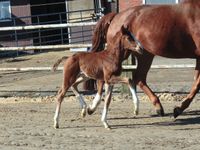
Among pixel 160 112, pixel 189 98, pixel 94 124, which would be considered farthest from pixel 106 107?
pixel 189 98

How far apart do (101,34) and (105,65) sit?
1.46 meters

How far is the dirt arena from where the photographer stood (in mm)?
7289

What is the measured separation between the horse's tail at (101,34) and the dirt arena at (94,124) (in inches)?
45.1

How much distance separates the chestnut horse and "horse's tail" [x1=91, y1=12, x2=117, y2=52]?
0.45ft

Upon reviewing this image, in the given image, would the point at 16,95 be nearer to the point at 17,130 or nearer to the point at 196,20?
the point at 17,130

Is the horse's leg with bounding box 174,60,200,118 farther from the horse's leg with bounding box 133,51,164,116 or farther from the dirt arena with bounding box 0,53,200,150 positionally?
the horse's leg with bounding box 133,51,164,116

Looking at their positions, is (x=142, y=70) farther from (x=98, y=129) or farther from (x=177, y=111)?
(x=98, y=129)

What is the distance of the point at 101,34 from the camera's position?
9.59 metres

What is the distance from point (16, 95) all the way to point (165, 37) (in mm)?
4406

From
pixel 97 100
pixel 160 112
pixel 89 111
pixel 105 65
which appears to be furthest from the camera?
pixel 160 112

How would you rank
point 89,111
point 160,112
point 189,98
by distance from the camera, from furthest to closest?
point 160,112
point 189,98
point 89,111

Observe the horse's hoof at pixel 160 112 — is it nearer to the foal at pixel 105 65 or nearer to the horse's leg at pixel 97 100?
the foal at pixel 105 65

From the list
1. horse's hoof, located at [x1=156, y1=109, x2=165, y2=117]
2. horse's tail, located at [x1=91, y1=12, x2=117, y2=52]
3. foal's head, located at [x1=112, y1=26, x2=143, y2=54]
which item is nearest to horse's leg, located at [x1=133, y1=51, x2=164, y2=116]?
horse's hoof, located at [x1=156, y1=109, x2=165, y2=117]

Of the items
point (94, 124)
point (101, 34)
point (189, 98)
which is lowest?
point (94, 124)
